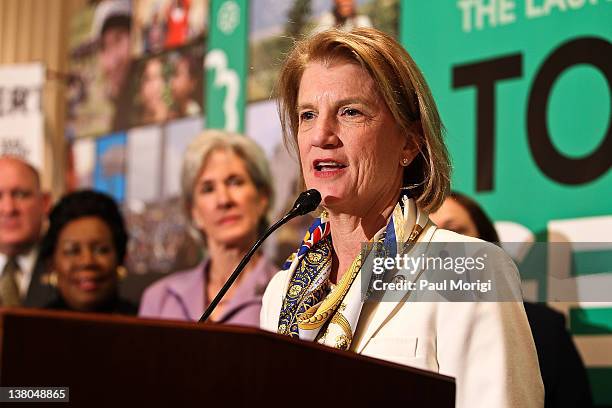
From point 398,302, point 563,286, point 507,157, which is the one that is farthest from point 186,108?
point 398,302

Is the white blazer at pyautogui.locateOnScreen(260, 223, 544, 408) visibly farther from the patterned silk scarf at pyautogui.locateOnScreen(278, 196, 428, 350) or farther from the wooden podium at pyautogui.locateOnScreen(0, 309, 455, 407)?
the wooden podium at pyautogui.locateOnScreen(0, 309, 455, 407)

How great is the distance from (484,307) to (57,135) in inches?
215

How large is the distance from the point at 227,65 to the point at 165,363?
4371mm

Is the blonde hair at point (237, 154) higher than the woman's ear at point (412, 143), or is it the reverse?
the blonde hair at point (237, 154)

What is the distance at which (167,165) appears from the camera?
235 inches

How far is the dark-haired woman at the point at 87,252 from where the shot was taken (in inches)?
185

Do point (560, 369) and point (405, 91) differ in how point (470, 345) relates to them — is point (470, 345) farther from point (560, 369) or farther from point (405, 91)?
point (560, 369)

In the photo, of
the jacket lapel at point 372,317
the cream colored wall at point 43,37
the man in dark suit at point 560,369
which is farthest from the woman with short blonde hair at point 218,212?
the cream colored wall at point 43,37

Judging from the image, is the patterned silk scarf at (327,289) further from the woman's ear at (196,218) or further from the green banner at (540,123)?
the woman's ear at (196,218)

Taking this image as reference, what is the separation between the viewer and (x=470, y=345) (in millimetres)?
1932

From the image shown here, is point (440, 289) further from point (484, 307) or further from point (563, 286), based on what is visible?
point (563, 286)

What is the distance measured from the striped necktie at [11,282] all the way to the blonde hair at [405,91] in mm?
3769

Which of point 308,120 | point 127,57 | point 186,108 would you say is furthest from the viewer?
point 127,57

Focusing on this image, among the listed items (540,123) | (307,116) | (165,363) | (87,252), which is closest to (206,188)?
(87,252)
